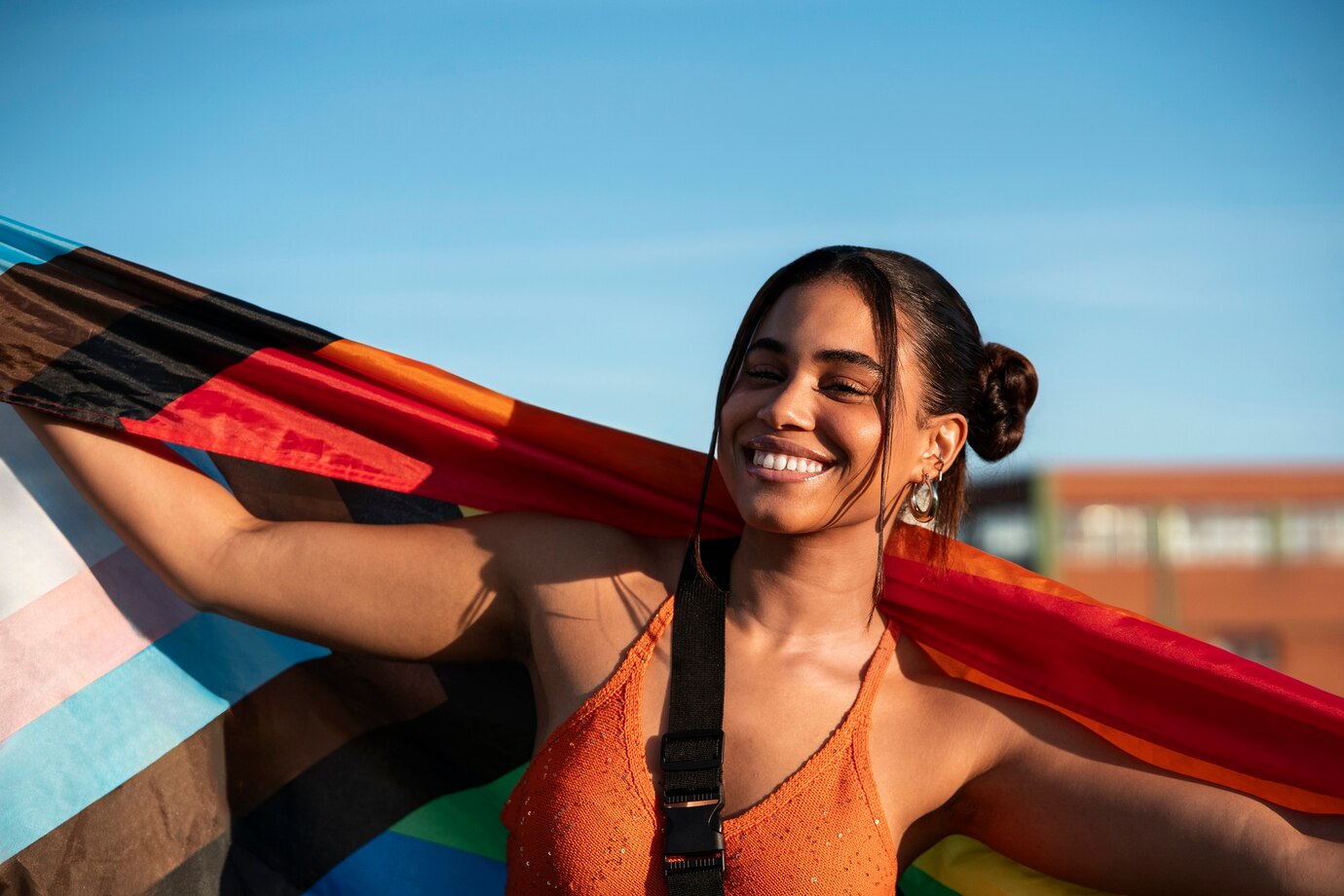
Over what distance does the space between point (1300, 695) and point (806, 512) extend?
1.07 metres

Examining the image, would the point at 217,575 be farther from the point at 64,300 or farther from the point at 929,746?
the point at 929,746

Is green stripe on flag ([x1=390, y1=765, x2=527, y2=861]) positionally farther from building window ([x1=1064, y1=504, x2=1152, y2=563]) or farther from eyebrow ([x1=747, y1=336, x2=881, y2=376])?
building window ([x1=1064, y1=504, x2=1152, y2=563])

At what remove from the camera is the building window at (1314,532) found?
29.8 metres

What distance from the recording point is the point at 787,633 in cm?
270

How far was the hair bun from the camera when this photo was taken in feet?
9.45

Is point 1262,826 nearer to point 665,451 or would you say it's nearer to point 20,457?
point 665,451

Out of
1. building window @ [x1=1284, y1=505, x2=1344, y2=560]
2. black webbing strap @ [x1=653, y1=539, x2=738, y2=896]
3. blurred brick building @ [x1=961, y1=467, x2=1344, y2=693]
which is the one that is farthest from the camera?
building window @ [x1=1284, y1=505, x2=1344, y2=560]

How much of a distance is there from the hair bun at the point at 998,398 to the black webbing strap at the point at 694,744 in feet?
2.30

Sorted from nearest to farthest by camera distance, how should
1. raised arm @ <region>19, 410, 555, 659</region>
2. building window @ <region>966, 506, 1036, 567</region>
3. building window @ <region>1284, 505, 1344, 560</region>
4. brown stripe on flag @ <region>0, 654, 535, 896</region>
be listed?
raised arm @ <region>19, 410, 555, 659</region> < brown stripe on flag @ <region>0, 654, 535, 896</region> < building window @ <region>966, 506, 1036, 567</region> < building window @ <region>1284, 505, 1344, 560</region>

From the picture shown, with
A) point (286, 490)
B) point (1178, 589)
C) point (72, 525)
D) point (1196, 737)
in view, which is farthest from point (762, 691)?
point (1178, 589)

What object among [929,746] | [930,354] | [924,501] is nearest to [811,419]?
[930,354]

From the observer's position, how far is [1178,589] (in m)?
29.6

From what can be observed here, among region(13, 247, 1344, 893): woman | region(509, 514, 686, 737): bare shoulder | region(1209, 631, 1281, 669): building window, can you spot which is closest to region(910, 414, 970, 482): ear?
region(13, 247, 1344, 893): woman

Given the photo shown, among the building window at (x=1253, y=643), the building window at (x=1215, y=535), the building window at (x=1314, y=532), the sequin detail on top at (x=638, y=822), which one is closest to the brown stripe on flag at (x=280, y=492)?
the sequin detail on top at (x=638, y=822)
